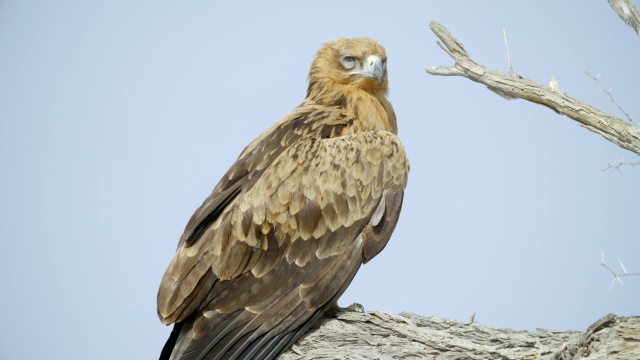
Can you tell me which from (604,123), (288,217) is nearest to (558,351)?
(604,123)

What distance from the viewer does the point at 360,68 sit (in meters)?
8.02

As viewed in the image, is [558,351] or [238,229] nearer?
[558,351]

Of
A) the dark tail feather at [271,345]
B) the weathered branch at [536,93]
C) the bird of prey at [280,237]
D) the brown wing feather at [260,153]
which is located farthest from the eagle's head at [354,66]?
the dark tail feather at [271,345]

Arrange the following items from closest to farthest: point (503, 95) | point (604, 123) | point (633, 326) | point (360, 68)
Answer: point (633, 326) → point (604, 123) → point (503, 95) → point (360, 68)

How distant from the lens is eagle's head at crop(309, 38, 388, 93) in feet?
26.0

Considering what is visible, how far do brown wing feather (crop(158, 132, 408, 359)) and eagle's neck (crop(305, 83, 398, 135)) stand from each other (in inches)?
24.2

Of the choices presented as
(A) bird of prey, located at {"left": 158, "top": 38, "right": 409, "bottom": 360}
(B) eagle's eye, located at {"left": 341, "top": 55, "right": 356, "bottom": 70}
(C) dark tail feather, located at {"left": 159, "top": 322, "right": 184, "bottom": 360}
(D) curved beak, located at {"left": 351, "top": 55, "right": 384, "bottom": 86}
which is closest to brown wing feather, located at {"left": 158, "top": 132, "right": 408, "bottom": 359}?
(A) bird of prey, located at {"left": 158, "top": 38, "right": 409, "bottom": 360}

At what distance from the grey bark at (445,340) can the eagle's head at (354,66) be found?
2277 mm

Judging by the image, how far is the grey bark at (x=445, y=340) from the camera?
18.3 ft

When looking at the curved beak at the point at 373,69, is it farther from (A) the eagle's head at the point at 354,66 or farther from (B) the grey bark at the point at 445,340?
(B) the grey bark at the point at 445,340

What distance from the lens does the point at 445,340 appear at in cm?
630

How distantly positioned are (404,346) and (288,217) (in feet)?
4.20

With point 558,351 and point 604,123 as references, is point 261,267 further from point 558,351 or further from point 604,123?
point 604,123

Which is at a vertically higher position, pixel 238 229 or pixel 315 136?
pixel 315 136
